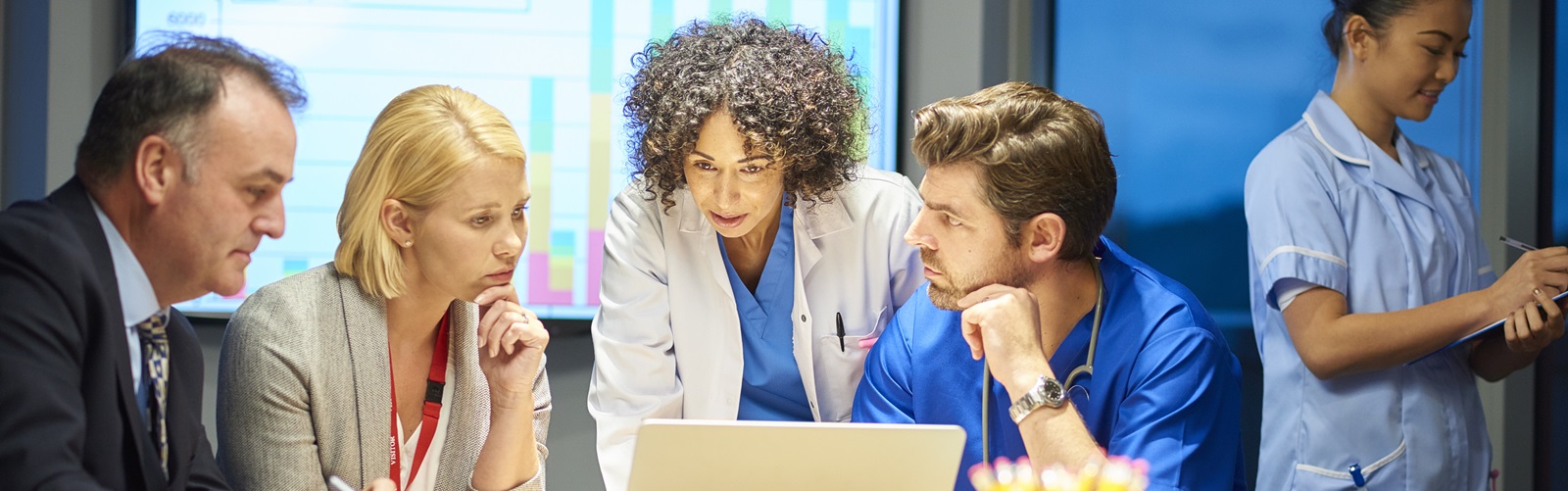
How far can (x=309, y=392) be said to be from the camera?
1.88 meters

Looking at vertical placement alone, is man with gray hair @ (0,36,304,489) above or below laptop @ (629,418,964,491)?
above

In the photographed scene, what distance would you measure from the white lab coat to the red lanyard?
1.32ft

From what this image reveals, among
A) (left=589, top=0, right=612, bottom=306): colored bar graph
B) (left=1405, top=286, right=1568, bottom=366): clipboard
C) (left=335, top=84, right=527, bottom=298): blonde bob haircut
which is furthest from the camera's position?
(left=589, top=0, right=612, bottom=306): colored bar graph

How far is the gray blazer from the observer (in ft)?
6.02

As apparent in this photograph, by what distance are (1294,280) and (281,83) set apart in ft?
6.29

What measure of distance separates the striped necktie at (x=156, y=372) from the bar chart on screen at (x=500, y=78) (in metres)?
1.91

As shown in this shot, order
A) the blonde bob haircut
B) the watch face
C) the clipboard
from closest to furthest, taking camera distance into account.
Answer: the watch face → the blonde bob haircut → the clipboard

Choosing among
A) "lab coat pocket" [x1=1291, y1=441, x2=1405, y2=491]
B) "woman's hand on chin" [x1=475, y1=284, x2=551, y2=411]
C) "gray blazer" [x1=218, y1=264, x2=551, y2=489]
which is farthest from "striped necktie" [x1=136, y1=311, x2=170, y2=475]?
"lab coat pocket" [x1=1291, y1=441, x2=1405, y2=491]

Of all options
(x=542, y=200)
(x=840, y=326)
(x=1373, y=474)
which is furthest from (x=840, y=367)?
(x=542, y=200)

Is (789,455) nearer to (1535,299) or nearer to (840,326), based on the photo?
(840,326)

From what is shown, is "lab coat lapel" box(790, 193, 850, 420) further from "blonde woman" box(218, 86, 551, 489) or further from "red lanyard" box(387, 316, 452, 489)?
"red lanyard" box(387, 316, 452, 489)

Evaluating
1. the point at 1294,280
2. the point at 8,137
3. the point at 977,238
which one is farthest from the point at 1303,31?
the point at 8,137

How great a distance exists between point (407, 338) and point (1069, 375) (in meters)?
1.10

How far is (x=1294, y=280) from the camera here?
2.49 meters
